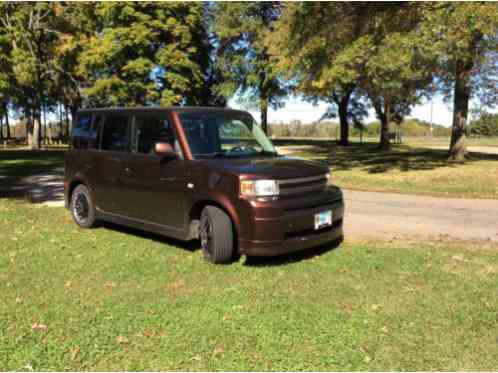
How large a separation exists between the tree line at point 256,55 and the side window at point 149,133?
899cm

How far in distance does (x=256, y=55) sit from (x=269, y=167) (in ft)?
120

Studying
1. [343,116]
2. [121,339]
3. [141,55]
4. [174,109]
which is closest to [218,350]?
[121,339]

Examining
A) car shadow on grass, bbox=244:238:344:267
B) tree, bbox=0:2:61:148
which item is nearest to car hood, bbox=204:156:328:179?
car shadow on grass, bbox=244:238:344:267

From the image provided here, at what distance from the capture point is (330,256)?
6.21 m

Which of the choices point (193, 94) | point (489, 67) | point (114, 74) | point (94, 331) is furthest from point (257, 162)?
point (193, 94)

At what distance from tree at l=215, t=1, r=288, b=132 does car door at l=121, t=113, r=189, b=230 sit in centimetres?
3186

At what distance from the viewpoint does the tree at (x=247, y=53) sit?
38.6 metres

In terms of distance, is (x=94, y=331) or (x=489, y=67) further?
(x=489, y=67)

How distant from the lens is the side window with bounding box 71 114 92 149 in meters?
7.84

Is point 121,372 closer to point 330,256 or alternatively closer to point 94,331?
point 94,331

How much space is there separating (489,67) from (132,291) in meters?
16.7

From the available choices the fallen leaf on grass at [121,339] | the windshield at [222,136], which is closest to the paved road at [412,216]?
the windshield at [222,136]

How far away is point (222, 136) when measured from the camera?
6.50m

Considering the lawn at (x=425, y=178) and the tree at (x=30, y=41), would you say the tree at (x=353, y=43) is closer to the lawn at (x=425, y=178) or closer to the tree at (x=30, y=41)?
the lawn at (x=425, y=178)
